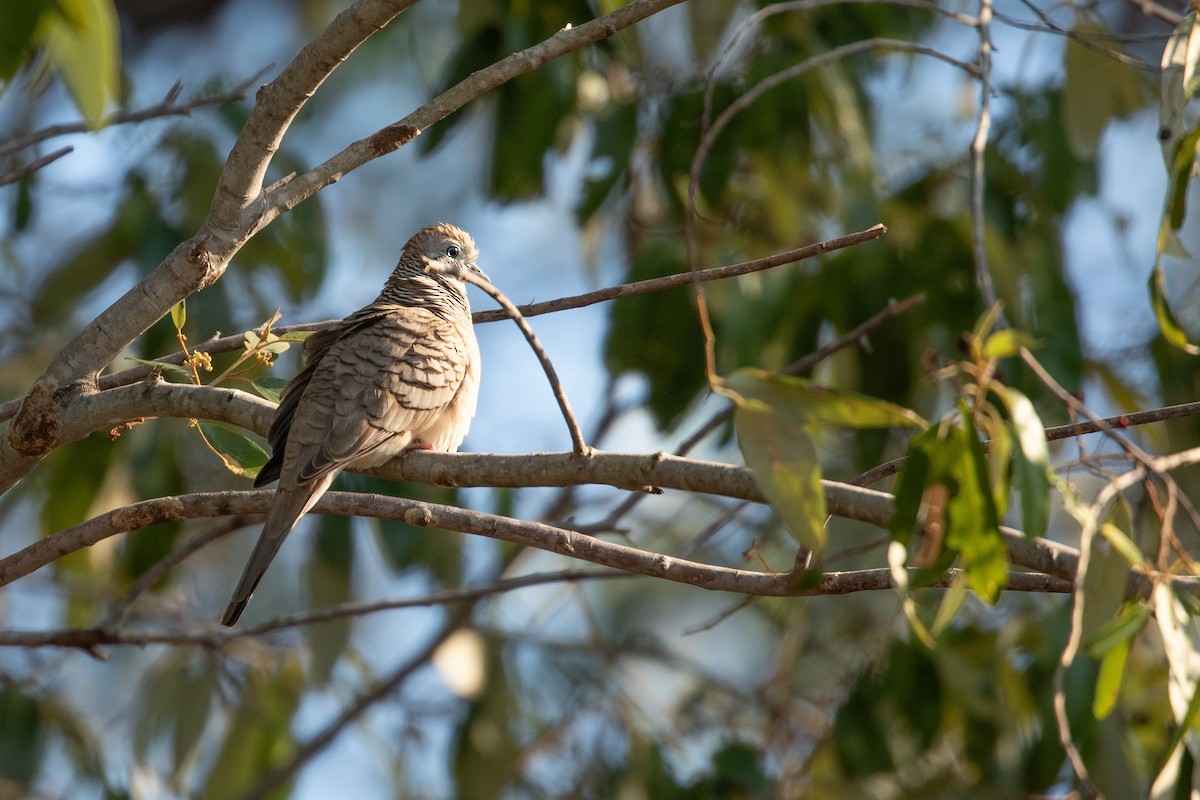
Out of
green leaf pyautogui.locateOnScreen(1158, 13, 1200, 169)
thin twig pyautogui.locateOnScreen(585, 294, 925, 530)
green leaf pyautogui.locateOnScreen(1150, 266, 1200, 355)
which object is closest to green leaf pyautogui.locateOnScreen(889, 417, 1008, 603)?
green leaf pyautogui.locateOnScreen(1150, 266, 1200, 355)

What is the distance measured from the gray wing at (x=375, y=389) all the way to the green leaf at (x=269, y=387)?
311 mm

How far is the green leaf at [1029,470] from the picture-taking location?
1.78 m

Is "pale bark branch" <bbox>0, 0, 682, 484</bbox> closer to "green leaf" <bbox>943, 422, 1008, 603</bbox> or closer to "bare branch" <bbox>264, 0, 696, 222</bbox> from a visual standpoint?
"bare branch" <bbox>264, 0, 696, 222</bbox>

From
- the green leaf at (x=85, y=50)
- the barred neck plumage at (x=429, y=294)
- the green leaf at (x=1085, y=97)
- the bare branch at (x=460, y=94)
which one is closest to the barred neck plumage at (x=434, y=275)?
the barred neck plumage at (x=429, y=294)

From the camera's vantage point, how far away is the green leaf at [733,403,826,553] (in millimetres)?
1813

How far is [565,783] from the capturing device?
6160mm

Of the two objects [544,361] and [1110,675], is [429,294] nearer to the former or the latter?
[544,361]

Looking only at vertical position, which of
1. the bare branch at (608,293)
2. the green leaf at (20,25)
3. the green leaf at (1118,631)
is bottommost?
the green leaf at (1118,631)

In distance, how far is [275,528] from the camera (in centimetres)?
324

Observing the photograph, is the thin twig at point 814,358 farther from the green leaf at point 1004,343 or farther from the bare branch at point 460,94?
the green leaf at point 1004,343

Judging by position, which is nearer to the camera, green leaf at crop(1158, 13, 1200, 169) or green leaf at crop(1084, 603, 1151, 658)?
green leaf at crop(1084, 603, 1151, 658)

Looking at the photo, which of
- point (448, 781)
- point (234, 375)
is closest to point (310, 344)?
point (234, 375)

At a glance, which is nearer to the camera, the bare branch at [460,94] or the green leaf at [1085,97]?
the bare branch at [460,94]

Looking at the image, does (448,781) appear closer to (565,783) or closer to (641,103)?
(565,783)
